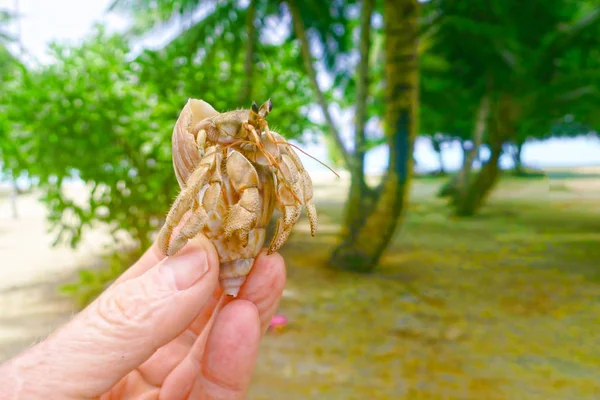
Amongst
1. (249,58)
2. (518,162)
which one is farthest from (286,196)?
(518,162)

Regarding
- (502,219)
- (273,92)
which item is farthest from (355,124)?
(502,219)

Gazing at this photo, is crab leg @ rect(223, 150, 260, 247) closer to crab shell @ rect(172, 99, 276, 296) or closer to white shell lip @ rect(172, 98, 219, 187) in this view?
crab shell @ rect(172, 99, 276, 296)

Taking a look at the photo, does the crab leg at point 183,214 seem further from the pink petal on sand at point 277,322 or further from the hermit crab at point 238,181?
the pink petal on sand at point 277,322

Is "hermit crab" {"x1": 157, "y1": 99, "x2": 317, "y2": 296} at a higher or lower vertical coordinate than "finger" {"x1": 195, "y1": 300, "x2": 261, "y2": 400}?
higher

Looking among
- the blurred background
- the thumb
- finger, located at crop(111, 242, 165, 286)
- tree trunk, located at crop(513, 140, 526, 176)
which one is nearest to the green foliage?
the blurred background

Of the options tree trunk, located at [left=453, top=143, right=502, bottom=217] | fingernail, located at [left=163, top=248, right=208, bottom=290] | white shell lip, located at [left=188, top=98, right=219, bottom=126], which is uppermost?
white shell lip, located at [left=188, top=98, right=219, bottom=126]

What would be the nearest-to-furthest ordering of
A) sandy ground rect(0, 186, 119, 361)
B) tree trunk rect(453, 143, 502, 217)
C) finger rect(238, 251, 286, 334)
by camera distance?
finger rect(238, 251, 286, 334) → sandy ground rect(0, 186, 119, 361) → tree trunk rect(453, 143, 502, 217)

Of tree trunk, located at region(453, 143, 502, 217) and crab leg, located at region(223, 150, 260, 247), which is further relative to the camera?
tree trunk, located at region(453, 143, 502, 217)
